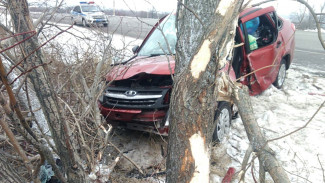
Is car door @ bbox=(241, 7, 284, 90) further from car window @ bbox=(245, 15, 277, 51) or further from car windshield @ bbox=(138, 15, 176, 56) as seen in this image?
car windshield @ bbox=(138, 15, 176, 56)

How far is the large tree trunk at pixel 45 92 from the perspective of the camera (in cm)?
140

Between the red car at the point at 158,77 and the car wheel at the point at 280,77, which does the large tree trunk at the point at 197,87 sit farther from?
the car wheel at the point at 280,77

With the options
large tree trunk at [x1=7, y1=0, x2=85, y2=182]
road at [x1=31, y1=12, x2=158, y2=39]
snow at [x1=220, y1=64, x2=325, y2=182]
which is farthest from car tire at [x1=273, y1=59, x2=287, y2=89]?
large tree trunk at [x1=7, y1=0, x2=85, y2=182]

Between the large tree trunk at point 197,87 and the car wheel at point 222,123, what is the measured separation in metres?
1.64

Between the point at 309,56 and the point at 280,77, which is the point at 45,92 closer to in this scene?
the point at 280,77

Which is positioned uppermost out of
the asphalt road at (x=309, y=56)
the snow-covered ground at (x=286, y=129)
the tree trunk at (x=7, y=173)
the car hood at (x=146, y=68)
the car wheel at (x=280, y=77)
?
the car hood at (x=146, y=68)

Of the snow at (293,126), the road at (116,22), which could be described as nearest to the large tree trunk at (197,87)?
the snow at (293,126)

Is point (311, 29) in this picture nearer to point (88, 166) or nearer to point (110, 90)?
point (110, 90)

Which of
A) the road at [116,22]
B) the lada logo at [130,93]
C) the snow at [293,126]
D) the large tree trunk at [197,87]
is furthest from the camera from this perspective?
the road at [116,22]

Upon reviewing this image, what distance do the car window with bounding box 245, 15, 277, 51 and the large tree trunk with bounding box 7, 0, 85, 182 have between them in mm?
3677

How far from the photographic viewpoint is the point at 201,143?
64.6 inches

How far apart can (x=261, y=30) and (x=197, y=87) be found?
394 cm

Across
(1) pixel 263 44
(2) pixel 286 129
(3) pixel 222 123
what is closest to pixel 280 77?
(1) pixel 263 44

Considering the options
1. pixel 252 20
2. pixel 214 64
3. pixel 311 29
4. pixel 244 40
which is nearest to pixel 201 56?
pixel 214 64
